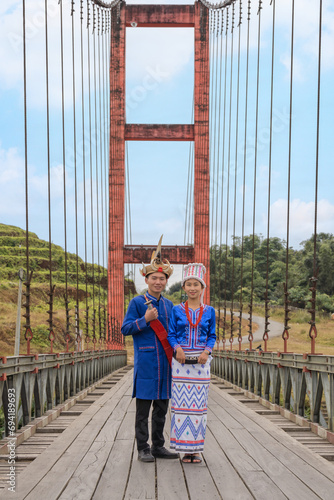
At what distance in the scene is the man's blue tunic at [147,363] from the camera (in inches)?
147

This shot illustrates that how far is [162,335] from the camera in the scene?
3.78m

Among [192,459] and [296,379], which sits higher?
[296,379]

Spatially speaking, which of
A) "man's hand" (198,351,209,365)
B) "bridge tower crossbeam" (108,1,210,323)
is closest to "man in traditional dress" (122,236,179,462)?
"man's hand" (198,351,209,365)

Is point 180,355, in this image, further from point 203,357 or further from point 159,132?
point 159,132

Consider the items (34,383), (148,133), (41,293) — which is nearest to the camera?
(34,383)

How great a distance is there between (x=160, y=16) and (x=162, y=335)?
22909 millimetres

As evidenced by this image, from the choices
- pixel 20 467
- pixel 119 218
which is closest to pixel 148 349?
pixel 20 467

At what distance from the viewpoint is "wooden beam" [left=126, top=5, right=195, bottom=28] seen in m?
24.9

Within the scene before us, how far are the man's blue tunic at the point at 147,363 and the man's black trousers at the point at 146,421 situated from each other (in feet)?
0.19

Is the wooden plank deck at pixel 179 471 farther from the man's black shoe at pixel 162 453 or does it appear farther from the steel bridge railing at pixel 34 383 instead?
the steel bridge railing at pixel 34 383

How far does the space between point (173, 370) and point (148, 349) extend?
190 millimetres

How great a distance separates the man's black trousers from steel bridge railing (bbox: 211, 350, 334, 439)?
4.38ft

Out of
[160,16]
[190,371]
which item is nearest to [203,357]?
[190,371]

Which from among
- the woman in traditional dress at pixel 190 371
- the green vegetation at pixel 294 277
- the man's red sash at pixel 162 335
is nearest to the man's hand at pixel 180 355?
the woman in traditional dress at pixel 190 371
